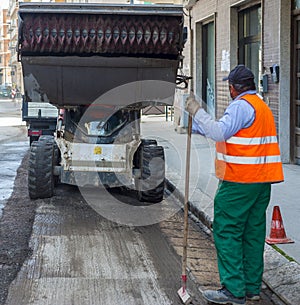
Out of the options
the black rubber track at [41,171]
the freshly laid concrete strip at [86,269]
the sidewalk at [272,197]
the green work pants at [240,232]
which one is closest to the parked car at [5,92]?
the sidewalk at [272,197]

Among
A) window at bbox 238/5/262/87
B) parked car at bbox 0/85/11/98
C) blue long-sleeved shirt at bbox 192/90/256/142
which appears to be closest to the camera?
blue long-sleeved shirt at bbox 192/90/256/142

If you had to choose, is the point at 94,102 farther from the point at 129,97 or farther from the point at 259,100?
the point at 259,100

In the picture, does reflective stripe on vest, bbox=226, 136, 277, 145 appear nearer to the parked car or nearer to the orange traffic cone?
the orange traffic cone

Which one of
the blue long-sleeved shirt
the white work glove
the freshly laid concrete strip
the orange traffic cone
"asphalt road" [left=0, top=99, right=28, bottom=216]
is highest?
the white work glove

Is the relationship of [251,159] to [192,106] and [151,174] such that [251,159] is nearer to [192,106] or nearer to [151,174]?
[192,106]

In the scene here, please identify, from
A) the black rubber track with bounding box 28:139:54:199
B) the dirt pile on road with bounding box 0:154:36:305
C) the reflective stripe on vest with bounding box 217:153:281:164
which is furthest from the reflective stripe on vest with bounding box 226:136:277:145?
the black rubber track with bounding box 28:139:54:199

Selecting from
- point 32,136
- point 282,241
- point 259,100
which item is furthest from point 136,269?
point 32,136

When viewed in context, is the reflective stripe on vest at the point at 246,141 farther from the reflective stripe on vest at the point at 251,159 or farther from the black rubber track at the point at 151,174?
the black rubber track at the point at 151,174

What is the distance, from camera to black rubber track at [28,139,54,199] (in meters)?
9.53

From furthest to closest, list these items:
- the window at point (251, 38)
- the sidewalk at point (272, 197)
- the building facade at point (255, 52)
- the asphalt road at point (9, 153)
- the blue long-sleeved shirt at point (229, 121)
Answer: the window at point (251, 38)
the building facade at point (255, 52)
the asphalt road at point (9, 153)
the sidewalk at point (272, 197)
the blue long-sleeved shirt at point (229, 121)

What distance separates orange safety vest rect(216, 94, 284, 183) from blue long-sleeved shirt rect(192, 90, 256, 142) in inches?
1.9

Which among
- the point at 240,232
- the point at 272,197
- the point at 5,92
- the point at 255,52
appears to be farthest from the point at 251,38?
the point at 5,92

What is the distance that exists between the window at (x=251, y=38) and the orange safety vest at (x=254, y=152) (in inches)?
357

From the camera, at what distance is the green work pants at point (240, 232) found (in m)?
5.29
